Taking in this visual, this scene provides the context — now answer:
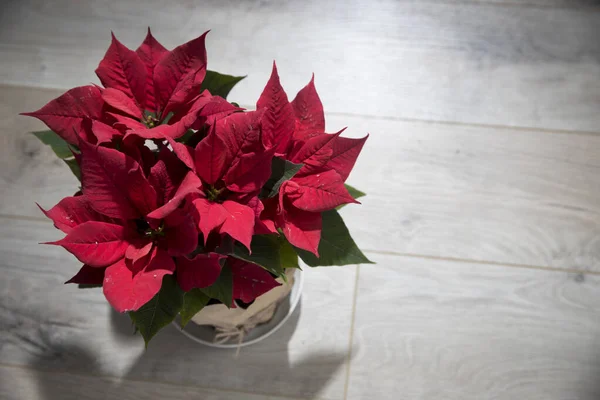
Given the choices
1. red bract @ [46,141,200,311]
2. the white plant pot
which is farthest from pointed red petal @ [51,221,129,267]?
the white plant pot

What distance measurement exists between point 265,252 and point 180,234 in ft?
0.39

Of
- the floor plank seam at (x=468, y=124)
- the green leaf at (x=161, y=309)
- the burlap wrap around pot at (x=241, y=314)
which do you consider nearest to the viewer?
the green leaf at (x=161, y=309)

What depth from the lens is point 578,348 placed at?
1.06m

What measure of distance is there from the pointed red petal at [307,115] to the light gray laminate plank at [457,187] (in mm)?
521

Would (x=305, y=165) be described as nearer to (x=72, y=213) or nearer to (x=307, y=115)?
(x=307, y=115)

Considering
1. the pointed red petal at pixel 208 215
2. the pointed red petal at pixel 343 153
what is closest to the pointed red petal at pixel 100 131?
the pointed red petal at pixel 208 215

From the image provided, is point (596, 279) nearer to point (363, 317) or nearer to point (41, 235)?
point (363, 317)

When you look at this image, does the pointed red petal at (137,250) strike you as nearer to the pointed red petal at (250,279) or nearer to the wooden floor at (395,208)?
the pointed red petal at (250,279)

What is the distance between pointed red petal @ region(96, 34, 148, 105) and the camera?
0.57 metres

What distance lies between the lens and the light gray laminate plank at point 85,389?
1.04 meters

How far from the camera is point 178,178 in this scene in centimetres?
57

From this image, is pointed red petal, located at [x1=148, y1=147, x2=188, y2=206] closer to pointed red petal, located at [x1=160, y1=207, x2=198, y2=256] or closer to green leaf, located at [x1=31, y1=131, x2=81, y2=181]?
pointed red petal, located at [x1=160, y1=207, x2=198, y2=256]

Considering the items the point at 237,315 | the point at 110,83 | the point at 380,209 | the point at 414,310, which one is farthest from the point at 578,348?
the point at 110,83

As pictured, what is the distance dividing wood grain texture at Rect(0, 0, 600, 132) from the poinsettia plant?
0.63 m
